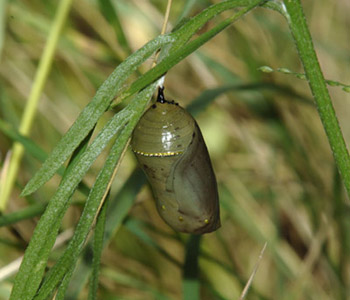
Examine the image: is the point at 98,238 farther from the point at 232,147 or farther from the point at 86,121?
the point at 232,147

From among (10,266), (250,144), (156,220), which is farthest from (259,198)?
(10,266)

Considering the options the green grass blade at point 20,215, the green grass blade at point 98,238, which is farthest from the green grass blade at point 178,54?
the green grass blade at point 20,215

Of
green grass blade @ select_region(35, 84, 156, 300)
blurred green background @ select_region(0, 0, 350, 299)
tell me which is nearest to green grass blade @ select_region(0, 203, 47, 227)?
green grass blade @ select_region(35, 84, 156, 300)

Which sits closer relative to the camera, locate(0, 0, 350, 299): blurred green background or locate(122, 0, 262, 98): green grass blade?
locate(122, 0, 262, 98): green grass blade

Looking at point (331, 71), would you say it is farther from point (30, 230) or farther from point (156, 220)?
point (30, 230)

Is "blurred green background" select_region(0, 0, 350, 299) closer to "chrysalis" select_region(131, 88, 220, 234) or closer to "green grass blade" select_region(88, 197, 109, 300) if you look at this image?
"chrysalis" select_region(131, 88, 220, 234)

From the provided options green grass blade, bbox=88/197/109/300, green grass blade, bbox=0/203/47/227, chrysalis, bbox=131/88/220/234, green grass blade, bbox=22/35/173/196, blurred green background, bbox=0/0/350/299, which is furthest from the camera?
blurred green background, bbox=0/0/350/299

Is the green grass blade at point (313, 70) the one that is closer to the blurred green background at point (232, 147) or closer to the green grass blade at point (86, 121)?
the green grass blade at point (86, 121)

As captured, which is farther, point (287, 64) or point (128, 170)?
point (287, 64)
